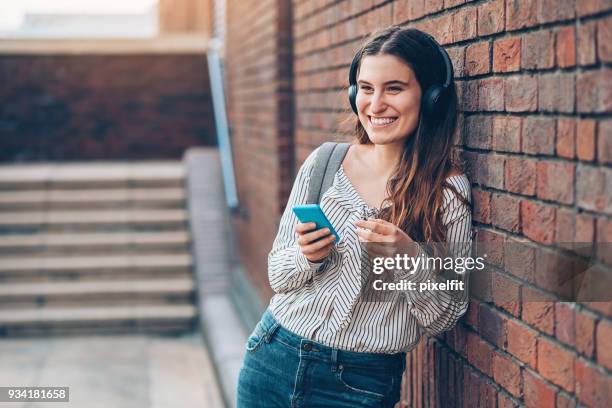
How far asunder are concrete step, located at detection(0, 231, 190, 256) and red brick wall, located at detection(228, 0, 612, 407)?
5.66 metres

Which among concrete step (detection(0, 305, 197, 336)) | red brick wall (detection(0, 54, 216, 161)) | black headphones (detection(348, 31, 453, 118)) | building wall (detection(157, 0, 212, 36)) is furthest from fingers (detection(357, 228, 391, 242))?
building wall (detection(157, 0, 212, 36))

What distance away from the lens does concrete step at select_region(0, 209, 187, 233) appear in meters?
8.56

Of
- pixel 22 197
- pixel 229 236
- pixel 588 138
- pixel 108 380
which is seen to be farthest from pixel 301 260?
pixel 22 197

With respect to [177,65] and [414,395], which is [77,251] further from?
[414,395]

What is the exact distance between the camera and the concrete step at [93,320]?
747 centimetres

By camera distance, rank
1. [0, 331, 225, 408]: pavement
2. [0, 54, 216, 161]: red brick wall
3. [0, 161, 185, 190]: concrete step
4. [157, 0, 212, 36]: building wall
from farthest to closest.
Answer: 1. [157, 0, 212, 36]: building wall
2. [0, 54, 216, 161]: red brick wall
3. [0, 161, 185, 190]: concrete step
4. [0, 331, 225, 408]: pavement

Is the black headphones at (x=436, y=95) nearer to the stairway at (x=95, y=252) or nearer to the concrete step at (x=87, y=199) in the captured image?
the stairway at (x=95, y=252)

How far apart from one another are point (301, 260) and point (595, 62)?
0.81 meters

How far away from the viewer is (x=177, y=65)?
1141cm

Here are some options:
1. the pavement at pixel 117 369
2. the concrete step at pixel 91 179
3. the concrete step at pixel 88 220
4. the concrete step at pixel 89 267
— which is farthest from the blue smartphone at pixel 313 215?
the concrete step at pixel 91 179

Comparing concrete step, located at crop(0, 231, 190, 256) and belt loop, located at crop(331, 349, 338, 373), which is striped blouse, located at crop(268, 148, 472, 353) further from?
concrete step, located at crop(0, 231, 190, 256)

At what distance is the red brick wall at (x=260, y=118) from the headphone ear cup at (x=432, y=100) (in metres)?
3.34

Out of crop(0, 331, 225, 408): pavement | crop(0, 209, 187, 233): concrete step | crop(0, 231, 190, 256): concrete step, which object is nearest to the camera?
crop(0, 331, 225, 408): pavement

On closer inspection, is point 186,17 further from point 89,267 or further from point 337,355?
point 337,355
